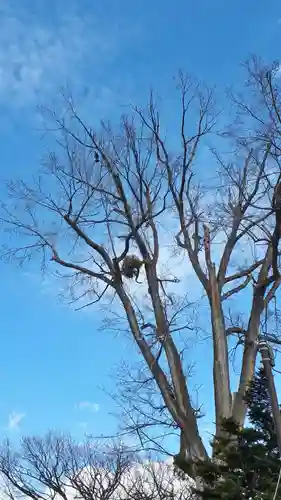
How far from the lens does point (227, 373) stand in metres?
9.26

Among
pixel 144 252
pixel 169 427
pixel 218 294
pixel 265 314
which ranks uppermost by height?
pixel 144 252

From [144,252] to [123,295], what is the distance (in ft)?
3.22

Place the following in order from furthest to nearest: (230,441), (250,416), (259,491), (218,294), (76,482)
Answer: (76,482) → (250,416) → (218,294) → (230,441) → (259,491)

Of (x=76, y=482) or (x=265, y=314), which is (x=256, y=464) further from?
(x=76, y=482)

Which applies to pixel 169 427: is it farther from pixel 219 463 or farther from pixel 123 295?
pixel 123 295

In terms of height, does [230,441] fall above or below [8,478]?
below

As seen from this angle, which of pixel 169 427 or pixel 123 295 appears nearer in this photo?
pixel 169 427

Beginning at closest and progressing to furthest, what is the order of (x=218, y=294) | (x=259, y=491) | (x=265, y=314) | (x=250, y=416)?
(x=259, y=491) → (x=265, y=314) → (x=218, y=294) → (x=250, y=416)

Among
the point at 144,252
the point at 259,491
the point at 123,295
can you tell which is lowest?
the point at 259,491

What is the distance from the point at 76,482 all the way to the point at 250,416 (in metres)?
13.3

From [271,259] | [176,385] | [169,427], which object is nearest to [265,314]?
[271,259]

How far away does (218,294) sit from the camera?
10055 mm

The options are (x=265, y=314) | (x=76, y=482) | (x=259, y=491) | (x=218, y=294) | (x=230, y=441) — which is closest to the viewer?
(x=259, y=491)

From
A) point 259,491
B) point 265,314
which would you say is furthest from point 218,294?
point 259,491
